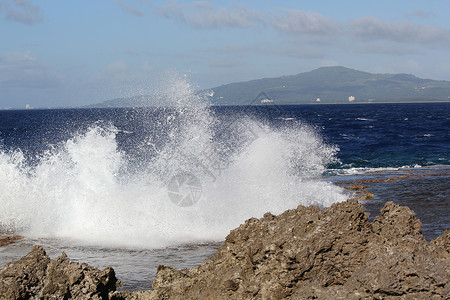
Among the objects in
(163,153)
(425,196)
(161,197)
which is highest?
(163,153)

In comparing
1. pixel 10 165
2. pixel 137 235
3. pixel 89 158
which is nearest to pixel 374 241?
pixel 137 235

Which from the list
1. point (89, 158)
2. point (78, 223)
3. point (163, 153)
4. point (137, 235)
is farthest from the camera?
point (163, 153)

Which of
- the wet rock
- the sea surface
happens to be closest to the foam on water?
the sea surface

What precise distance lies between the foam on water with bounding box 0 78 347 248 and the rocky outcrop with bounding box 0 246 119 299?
181 inches

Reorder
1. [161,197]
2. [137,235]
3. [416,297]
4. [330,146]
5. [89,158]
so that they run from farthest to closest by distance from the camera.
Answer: [330,146] < [89,158] < [161,197] < [137,235] < [416,297]

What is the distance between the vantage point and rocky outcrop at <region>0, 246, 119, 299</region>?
192 inches

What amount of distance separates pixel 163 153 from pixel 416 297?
12.7 meters

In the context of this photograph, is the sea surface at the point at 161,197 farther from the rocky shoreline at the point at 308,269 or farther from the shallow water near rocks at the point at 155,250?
the rocky shoreline at the point at 308,269

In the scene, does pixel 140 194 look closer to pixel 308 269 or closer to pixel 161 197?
pixel 161 197

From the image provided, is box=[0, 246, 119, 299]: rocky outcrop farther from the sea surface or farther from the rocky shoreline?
the sea surface

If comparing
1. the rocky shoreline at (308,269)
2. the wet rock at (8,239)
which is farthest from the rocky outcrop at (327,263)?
the wet rock at (8,239)

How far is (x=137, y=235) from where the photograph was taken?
1052 centimetres

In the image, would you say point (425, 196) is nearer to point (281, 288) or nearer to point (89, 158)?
point (89, 158)

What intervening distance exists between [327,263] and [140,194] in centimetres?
796
